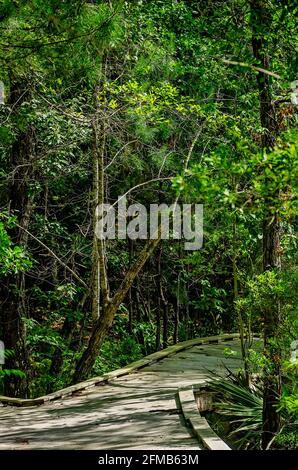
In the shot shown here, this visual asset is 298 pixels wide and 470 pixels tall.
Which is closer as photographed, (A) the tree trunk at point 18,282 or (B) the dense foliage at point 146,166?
(B) the dense foliage at point 146,166

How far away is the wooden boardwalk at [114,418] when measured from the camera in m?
7.05

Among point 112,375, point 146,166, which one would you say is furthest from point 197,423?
point 146,166

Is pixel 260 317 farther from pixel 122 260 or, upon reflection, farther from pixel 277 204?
pixel 122 260

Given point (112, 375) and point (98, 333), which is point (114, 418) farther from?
point (98, 333)

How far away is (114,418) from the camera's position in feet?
27.6

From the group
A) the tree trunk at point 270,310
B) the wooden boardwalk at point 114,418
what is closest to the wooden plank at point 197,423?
the wooden boardwalk at point 114,418

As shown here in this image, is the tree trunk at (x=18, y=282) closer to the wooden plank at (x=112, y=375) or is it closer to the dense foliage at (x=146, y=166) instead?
the dense foliage at (x=146, y=166)

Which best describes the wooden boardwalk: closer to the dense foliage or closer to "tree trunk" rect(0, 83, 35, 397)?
the dense foliage

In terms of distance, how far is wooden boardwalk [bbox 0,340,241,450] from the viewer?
705cm

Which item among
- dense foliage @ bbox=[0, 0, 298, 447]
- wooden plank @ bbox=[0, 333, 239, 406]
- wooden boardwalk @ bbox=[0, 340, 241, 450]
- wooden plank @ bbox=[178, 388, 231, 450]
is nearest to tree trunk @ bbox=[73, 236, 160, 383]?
dense foliage @ bbox=[0, 0, 298, 447]

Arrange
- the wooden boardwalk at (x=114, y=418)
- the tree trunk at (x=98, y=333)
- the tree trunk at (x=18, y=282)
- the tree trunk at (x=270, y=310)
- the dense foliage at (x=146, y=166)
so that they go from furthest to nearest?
1. the tree trunk at (x=18, y=282)
2. the tree trunk at (x=98, y=333)
3. the tree trunk at (x=270, y=310)
4. the wooden boardwalk at (x=114, y=418)
5. the dense foliage at (x=146, y=166)

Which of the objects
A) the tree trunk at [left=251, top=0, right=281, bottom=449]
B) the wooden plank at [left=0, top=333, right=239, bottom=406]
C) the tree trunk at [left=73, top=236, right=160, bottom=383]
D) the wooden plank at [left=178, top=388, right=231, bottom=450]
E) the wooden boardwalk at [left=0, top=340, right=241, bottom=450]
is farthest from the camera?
the tree trunk at [left=73, top=236, right=160, bottom=383]

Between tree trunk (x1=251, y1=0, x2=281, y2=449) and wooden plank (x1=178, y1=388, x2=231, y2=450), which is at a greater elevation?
tree trunk (x1=251, y1=0, x2=281, y2=449)
